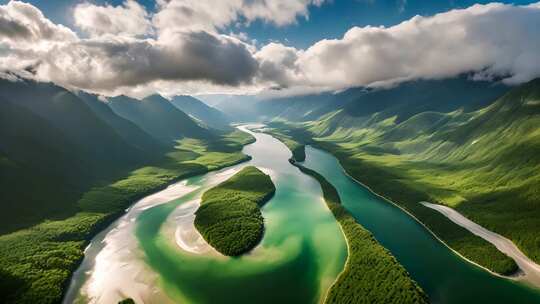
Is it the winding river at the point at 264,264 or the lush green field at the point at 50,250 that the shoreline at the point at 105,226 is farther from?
the winding river at the point at 264,264

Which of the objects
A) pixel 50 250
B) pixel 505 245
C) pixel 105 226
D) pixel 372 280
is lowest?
pixel 105 226

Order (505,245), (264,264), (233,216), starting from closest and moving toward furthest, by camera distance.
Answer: (264,264)
(505,245)
(233,216)

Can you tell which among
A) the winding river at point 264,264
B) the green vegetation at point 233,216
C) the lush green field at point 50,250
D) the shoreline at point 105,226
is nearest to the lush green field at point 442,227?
the winding river at point 264,264

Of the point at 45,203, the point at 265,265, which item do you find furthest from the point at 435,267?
the point at 45,203

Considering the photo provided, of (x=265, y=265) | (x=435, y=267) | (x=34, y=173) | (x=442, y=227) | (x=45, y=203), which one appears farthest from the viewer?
(x=34, y=173)

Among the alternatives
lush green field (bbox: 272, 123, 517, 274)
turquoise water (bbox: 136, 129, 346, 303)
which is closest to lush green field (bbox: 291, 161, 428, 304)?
turquoise water (bbox: 136, 129, 346, 303)

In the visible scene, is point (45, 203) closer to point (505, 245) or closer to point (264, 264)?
point (264, 264)

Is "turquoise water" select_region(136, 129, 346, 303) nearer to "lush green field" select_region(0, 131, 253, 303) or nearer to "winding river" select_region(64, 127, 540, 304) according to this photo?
"winding river" select_region(64, 127, 540, 304)
